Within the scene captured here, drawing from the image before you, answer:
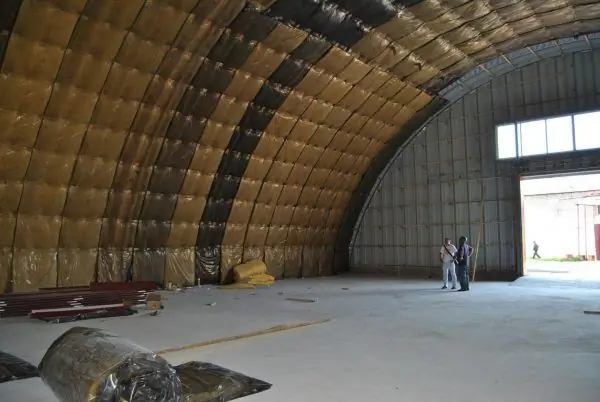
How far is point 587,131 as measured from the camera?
15828 millimetres

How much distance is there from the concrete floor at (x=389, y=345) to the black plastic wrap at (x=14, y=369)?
0.19 m

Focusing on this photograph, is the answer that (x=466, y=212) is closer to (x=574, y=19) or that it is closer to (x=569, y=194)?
(x=574, y=19)

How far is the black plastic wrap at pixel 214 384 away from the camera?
13.7 ft

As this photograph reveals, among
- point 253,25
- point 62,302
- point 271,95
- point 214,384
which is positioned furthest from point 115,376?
point 271,95

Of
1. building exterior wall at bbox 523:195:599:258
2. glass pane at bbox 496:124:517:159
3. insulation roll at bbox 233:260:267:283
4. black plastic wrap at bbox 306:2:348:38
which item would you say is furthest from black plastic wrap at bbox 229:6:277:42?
building exterior wall at bbox 523:195:599:258

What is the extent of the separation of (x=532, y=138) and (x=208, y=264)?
1189cm

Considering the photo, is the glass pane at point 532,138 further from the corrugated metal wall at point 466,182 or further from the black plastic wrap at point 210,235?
the black plastic wrap at point 210,235

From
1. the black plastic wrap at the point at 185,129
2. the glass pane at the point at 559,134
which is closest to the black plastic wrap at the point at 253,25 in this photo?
the black plastic wrap at the point at 185,129

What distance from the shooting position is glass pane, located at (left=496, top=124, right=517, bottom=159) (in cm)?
1716

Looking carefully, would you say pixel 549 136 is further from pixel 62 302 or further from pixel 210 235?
pixel 62 302

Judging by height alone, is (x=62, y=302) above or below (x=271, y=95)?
below

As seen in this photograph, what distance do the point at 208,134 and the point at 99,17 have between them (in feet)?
14.5

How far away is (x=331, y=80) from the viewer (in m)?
13.9

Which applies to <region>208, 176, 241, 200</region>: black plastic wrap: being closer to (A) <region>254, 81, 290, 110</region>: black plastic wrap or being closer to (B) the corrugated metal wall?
(A) <region>254, 81, 290, 110</region>: black plastic wrap
